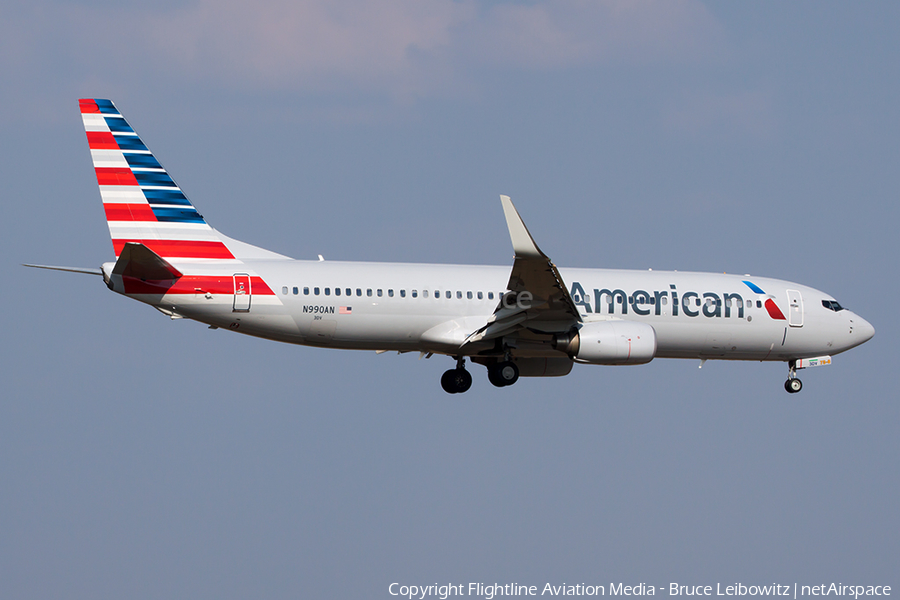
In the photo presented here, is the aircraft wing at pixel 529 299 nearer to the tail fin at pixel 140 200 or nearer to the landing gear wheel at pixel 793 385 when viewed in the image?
the tail fin at pixel 140 200

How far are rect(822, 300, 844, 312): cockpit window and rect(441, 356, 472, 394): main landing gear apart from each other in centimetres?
1109

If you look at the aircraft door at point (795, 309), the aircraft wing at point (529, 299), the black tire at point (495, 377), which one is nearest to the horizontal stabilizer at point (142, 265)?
the aircraft wing at point (529, 299)

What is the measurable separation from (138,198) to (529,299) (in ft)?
34.2

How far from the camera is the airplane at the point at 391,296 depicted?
27.6 m

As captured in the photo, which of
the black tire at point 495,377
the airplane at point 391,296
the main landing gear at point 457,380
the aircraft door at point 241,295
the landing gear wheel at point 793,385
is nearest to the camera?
the airplane at point 391,296

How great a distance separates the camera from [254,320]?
28078 millimetres

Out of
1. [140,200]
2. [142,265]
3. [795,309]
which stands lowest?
[142,265]

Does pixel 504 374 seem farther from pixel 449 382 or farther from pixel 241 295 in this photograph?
pixel 241 295

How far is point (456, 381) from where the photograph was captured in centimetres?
3164

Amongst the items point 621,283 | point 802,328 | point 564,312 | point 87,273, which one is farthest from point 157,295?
point 802,328

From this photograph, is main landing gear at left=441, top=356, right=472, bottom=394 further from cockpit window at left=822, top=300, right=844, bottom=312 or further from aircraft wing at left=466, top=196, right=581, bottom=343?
cockpit window at left=822, top=300, right=844, bottom=312

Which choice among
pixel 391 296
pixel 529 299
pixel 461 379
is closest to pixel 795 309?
pixel 529 299

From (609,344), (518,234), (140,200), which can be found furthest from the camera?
(140,200)

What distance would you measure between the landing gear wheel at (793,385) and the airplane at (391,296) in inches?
115
